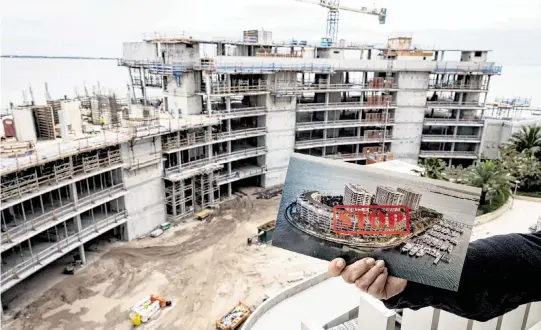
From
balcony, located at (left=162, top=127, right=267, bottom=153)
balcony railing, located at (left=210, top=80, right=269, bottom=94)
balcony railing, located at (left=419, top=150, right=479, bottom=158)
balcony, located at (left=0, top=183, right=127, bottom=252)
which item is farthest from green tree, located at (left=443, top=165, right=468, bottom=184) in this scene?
balcony, located at (left=0, top=183, right=127, bottom=252)

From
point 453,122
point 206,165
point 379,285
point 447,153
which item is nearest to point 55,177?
point 206,165

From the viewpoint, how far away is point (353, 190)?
4930 mm

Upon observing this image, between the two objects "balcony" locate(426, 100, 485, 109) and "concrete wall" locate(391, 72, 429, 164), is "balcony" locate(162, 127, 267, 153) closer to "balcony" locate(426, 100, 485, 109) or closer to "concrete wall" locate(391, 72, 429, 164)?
"concrete wall" locate(391, 72, 429, 164)

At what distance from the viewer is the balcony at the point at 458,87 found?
147ft

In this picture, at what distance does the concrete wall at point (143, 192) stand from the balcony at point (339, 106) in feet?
56.4

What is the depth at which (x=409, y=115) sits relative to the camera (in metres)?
44.8

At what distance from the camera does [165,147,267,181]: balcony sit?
31.9 metres

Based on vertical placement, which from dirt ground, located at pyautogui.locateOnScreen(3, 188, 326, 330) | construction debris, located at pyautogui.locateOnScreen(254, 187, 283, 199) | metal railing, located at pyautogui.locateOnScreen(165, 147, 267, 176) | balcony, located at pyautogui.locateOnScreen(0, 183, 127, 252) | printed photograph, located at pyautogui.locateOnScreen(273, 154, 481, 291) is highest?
printed photograph, located at pyautogui.locateOnScreen(273, 154, 481, 291)

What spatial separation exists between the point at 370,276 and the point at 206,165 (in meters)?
30.7

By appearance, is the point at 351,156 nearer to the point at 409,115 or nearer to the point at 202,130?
the point at 409,115

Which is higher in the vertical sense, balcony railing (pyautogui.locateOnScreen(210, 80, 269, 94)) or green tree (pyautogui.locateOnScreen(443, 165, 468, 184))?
balcony railing (pyautogui.locateOnScreen(210, 80, 269, 94))

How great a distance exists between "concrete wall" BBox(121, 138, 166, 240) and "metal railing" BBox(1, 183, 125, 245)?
59.5 inches

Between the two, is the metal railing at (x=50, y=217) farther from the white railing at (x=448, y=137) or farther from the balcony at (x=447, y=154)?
the balcony at (x=447, y=154)

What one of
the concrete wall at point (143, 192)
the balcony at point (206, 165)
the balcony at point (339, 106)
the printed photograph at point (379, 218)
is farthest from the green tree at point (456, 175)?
the printed photograph at point (379, 218)
